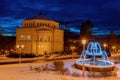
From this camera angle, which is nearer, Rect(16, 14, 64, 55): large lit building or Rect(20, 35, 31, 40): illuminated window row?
Rect(16, 14, 64, 55): large lit building

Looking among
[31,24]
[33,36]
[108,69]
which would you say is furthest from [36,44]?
[108,69]

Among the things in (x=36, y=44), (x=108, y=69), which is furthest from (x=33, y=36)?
(x=108, y=69)

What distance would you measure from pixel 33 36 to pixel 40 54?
523 centimetres

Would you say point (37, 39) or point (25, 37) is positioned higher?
point (25, 37)

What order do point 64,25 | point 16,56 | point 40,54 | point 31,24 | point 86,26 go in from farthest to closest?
point 64,25
point 86,26
point 31,24
point 40,54
point 16,56

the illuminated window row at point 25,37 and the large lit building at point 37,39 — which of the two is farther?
the illuminated window row at point 25,37

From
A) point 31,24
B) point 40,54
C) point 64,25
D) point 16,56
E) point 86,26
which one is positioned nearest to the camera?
point 16,56

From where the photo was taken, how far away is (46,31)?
5512 centimetres

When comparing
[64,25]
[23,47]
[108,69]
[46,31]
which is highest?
[64,25]

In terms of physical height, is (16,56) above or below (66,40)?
below

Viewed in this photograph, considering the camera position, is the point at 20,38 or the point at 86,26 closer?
the point at 20,38

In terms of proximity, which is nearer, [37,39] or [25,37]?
[37,39]

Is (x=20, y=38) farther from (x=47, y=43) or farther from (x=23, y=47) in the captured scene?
(x=47, y=43)

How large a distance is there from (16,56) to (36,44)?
8.78 m
